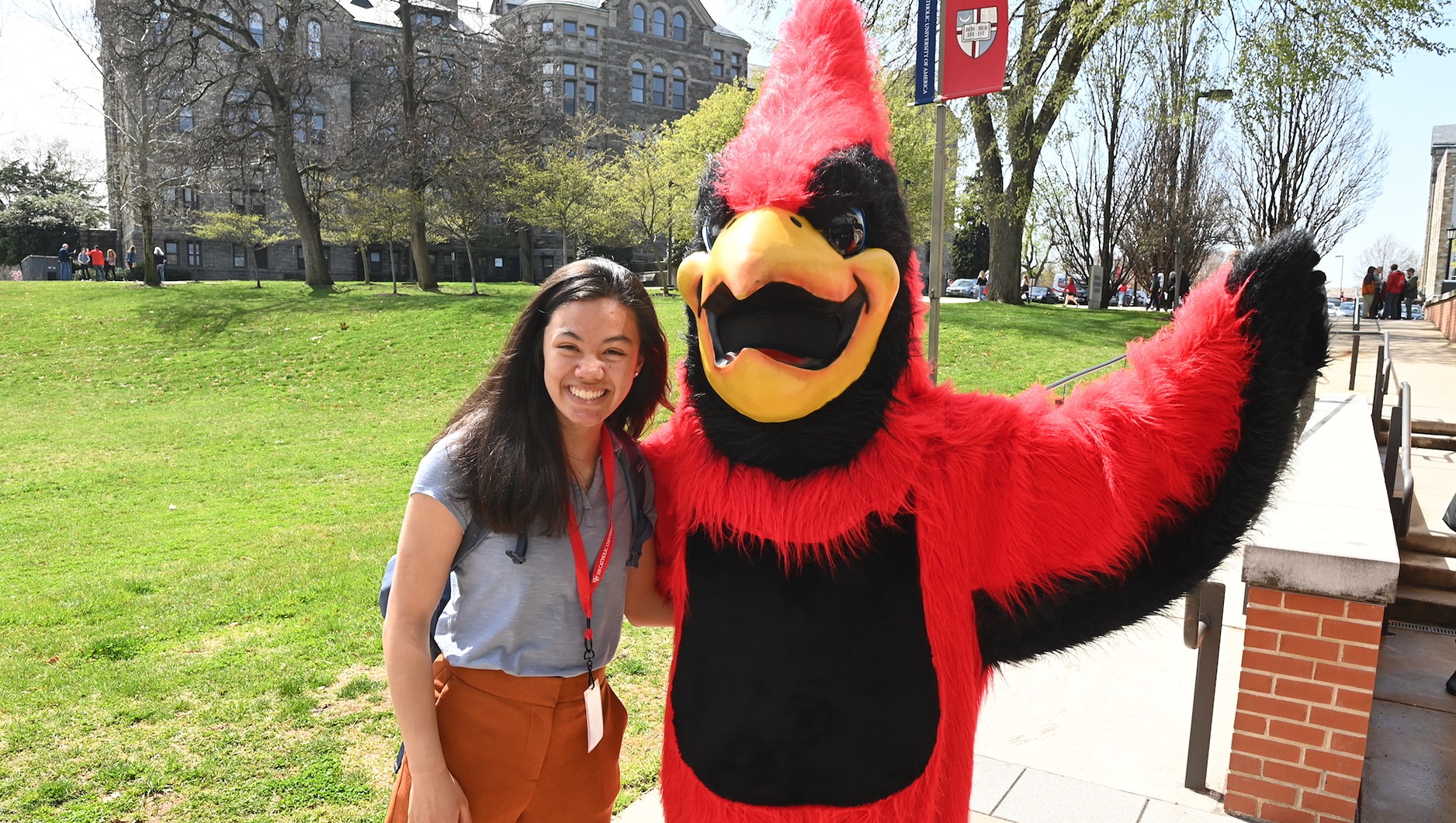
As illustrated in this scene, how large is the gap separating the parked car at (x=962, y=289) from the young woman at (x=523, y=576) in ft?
119

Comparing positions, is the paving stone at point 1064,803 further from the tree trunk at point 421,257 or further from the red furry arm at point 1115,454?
the tree trunk at point 421,257

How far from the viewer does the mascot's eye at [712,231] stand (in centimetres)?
203

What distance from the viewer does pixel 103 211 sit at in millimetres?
34875

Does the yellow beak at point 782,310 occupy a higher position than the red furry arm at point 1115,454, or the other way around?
the yellow beak at point 782,310

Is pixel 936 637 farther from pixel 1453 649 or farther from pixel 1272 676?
pixel 1453 649

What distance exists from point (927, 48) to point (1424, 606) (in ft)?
13.9

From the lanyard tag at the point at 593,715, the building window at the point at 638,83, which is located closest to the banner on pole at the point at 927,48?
the lanyard tag at the point at 593,715

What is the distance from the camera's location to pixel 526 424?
1.89 m

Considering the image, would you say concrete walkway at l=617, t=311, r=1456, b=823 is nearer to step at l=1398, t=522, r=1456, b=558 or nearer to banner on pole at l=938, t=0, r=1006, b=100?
step at l=1398, t=522, r=1456, b=558

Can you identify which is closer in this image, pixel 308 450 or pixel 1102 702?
pixel 1102 702

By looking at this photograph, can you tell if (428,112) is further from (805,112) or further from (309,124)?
(805,112)

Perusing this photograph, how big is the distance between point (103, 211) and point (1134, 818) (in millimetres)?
42064

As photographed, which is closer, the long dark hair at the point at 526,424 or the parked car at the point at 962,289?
the long dark hair at the point at 526,424

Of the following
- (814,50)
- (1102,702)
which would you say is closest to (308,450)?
(1102,702)
